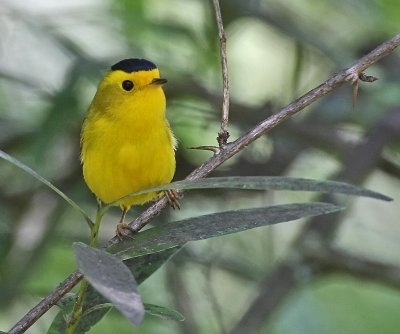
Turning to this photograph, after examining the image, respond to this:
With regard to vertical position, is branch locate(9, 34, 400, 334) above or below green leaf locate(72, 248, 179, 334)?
above

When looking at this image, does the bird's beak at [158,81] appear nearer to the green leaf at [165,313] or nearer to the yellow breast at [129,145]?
the yellow breast at [129,145]

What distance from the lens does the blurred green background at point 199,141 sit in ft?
13.0

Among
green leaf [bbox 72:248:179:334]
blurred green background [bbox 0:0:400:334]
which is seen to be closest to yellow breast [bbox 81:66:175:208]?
blurred green background [bbox 0:0:400:334]

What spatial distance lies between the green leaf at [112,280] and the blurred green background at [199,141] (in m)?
1.78

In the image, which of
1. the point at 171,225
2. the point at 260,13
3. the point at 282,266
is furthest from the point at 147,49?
the point at 171,225

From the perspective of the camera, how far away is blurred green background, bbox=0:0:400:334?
13.0 feet

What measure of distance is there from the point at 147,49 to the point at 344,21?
1.47 metres

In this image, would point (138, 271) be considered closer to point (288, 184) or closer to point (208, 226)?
point (208, 226)

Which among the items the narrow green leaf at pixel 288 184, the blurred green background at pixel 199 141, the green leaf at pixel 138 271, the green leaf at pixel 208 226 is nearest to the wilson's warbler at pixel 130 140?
the blurred green background at pixel 199 141

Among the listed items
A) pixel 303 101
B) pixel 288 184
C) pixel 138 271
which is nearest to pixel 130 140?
pixel 138 271

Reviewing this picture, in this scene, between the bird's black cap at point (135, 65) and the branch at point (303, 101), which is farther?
the bird's black cap at point (135, 65)

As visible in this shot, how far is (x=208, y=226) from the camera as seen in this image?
182cm

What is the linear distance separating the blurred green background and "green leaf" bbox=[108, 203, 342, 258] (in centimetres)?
154

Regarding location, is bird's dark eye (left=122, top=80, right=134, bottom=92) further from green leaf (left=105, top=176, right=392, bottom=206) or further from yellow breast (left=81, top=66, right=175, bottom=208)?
green leaf (left=105, top=176, right=392, bottom=206)
